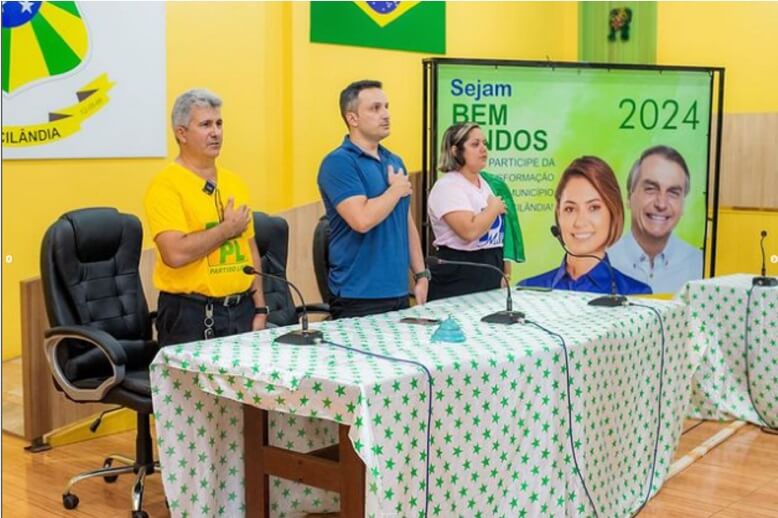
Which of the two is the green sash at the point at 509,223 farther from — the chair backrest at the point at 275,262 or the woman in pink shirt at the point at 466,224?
the chair backrest at the point at 275,262

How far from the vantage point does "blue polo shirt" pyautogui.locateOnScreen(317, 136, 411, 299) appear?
3.71 m

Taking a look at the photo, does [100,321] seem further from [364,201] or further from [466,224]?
[466,224]

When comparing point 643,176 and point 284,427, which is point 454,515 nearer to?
point 284,427

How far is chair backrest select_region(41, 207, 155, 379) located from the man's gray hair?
70 cm

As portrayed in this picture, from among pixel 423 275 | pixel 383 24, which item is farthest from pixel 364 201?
pixel 383 24

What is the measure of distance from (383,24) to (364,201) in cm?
343

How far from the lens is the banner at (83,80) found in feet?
16.7

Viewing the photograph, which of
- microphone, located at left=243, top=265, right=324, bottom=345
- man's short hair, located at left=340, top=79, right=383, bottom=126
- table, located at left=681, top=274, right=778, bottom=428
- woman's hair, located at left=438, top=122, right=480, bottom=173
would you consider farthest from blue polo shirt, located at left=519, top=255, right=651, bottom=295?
microphone, located at left=243, top=265, right=324, bottom=345

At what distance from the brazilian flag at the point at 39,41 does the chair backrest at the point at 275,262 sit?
1.33 meters

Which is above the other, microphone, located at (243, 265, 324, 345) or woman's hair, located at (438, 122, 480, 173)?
woman's hair, located at (438, 122, 480, 173)

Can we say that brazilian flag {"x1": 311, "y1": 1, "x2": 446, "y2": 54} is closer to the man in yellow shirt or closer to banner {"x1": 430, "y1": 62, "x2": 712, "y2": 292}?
banner {"x1": 430, "y1": 62, "x2": 712, "y2": 292}

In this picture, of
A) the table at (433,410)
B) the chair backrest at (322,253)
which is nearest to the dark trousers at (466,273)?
the chair backrest at (322,253)

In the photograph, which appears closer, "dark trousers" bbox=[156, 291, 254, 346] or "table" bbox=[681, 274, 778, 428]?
"dark trousers" bbox=[156, 291, 254, 346]

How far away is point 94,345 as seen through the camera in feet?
12.8
